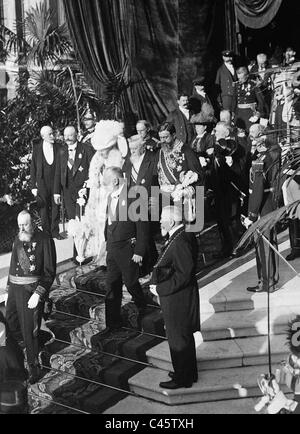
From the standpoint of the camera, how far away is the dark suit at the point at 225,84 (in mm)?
12766

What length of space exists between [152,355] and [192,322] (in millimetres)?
836

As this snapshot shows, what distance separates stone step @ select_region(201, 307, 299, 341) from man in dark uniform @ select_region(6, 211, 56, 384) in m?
1.70

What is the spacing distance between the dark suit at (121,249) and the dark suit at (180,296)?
2.85ft

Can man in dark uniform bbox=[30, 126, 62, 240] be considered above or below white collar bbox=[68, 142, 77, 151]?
below

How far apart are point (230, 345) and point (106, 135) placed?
2839mm

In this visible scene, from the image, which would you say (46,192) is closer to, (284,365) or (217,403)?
(217,403)

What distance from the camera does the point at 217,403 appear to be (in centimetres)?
848

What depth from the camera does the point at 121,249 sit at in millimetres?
9195

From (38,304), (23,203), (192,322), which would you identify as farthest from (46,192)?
(192,322)

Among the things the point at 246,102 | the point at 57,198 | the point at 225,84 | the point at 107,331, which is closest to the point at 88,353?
the point at 107,331

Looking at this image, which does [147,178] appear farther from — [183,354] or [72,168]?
[183,354]

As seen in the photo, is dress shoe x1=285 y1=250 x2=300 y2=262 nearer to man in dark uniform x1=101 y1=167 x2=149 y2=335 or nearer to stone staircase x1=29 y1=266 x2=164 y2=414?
stone staircase x1=29 y1=266 x2=164 y2=414

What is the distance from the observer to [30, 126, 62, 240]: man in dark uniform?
11.1 m

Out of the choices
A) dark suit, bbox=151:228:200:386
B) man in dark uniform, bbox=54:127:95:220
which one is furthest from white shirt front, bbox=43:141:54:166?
dark suit, bbox=151:228:200:386
